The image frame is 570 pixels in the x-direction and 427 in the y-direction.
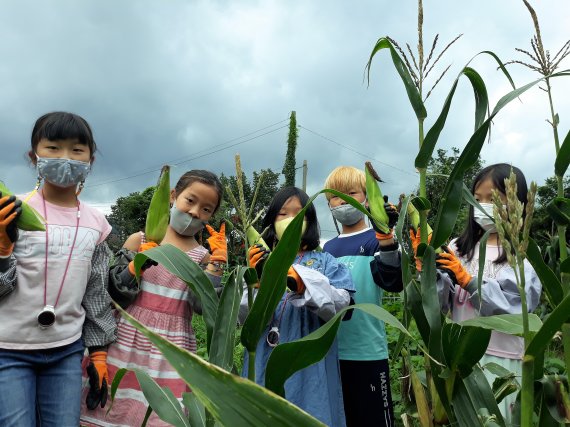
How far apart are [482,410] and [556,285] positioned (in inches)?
12.3

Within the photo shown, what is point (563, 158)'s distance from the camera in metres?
0.84

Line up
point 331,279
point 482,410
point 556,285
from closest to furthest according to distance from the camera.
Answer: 1. point 556,285
2. point 482,410
3. point 331,279

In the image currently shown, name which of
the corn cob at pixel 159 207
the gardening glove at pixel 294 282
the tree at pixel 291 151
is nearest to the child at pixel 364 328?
the gardening glove at pixel 294 282

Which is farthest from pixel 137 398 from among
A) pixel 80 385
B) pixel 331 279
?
pixel 331 279

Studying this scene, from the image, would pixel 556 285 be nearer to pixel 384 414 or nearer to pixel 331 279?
pixel 331 279

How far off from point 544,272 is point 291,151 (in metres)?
23.3

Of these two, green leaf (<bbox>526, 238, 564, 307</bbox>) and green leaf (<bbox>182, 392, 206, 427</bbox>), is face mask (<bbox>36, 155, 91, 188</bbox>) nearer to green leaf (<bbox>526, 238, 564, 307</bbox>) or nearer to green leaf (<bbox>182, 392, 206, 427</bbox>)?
green leaf (<bbox>182, 392, 206, 427</bbox>)

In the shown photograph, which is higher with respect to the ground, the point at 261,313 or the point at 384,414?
the point at 261,313

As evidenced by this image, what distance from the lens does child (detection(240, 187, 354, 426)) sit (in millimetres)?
1676

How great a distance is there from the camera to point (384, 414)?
1946 millimetres

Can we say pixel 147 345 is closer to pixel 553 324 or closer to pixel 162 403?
pixel 162 403

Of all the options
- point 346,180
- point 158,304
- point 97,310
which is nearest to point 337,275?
point 346,180

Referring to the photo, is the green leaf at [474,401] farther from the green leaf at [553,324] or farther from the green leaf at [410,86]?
the green leaf at [410,86]

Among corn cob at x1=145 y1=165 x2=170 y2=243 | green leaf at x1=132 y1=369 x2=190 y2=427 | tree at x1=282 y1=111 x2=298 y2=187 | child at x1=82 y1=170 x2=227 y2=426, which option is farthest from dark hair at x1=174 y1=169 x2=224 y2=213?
tree at x1=282 y1=111 x2=298 y2=187
